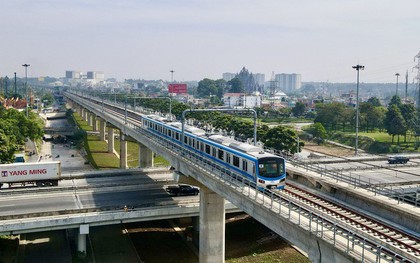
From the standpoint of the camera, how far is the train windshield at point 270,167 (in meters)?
32.5

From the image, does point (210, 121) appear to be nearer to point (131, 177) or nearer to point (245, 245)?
point (131, 177)

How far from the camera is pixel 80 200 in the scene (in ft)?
161

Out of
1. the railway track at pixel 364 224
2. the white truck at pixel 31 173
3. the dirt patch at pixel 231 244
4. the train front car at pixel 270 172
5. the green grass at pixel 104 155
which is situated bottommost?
the dirt patch at pixel 231 244

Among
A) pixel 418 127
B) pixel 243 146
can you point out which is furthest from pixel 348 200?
pixel 418 127

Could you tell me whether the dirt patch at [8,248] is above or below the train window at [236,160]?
below

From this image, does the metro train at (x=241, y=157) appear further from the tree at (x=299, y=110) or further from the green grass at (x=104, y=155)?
the tree at (x=299, y=110)

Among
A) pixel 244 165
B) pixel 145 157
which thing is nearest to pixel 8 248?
pixel 244 165

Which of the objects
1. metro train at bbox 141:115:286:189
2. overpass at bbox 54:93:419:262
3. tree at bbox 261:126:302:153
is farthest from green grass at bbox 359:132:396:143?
metro train at bbox 141:115:286:189

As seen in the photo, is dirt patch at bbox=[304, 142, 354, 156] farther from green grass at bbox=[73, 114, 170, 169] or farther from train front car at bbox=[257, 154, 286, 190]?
train front car at bbox=[257, 154, 286, 190]

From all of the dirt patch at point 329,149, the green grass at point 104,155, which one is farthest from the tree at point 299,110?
the green grass at point 104,155

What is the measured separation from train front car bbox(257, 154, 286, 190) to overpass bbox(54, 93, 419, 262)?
113 centimetres

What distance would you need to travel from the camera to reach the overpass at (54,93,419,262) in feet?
68.0

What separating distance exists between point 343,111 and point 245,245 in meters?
88.6

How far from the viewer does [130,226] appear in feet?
171
